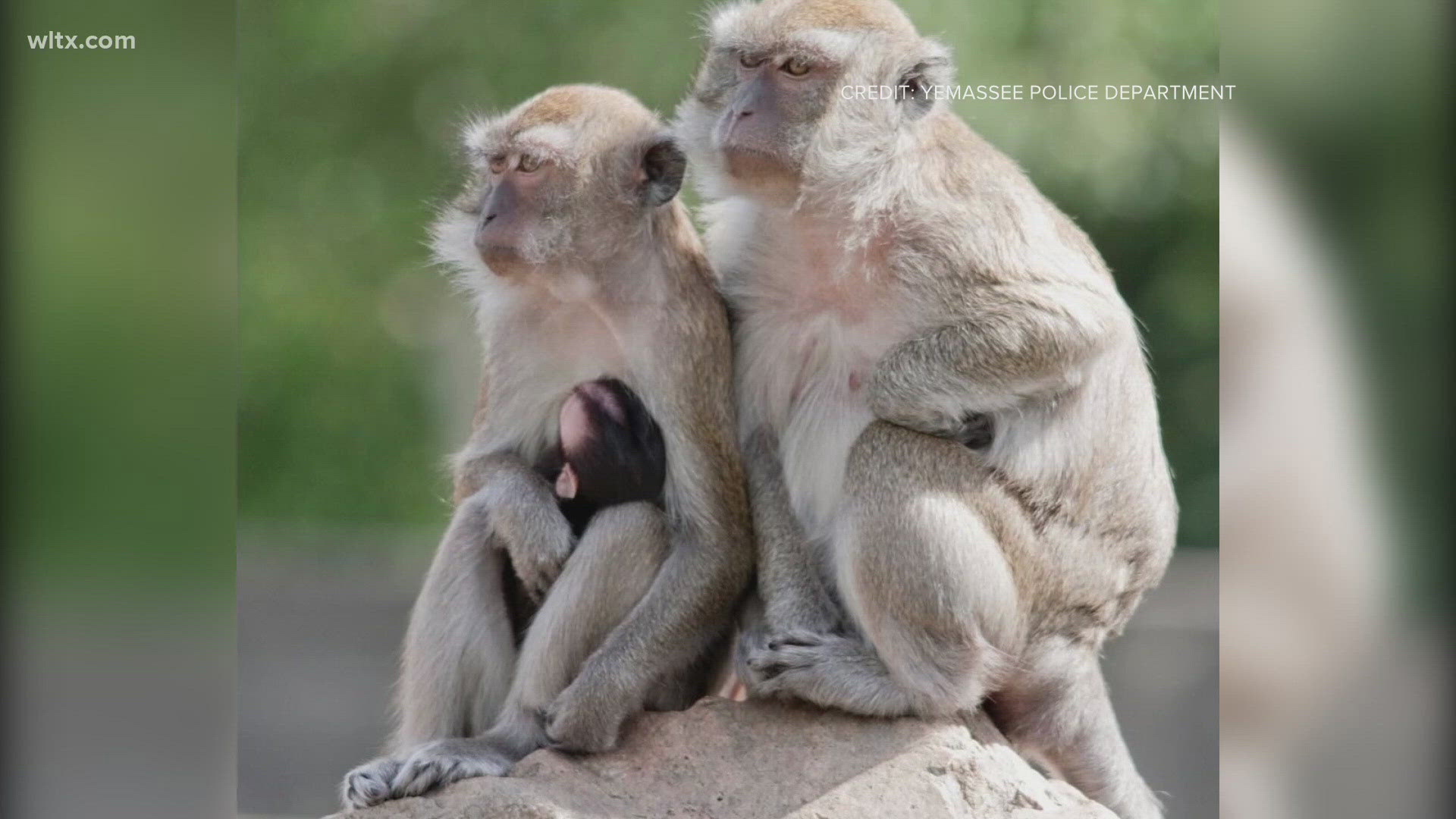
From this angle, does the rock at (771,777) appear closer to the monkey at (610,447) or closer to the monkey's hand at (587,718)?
the monkey's hand at (587,718)

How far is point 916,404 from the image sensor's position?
23.2ft

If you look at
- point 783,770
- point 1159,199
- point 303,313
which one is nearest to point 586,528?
point 783,770

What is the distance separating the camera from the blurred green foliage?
14.9m

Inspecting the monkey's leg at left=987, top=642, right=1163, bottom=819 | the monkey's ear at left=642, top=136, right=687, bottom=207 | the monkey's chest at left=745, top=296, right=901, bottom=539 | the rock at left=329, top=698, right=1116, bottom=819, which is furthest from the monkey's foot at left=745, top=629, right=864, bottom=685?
the monkey's ear at left=642, top=136, right=687, bottom=207

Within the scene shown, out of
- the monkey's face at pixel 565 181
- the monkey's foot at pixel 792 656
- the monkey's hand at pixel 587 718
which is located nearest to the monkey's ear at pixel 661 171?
the monkey's face at pixel 565 181

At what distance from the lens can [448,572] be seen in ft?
24.6

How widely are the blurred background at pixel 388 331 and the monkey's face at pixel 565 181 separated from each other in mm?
6418

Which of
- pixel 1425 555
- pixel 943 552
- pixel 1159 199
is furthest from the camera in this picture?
pixel 1159 199

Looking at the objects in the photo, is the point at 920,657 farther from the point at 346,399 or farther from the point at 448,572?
the point at 346,399

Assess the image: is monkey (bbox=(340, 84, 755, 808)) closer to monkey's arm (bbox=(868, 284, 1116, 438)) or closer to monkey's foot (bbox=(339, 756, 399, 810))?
monkey's foot (bbox=(339, 756, 399, 810))

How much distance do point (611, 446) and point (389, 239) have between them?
32.1 ft

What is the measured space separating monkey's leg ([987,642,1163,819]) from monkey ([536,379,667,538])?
5.35 feet

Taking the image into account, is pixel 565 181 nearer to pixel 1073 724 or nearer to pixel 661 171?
pixel 661 171

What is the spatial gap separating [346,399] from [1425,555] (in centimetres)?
1233
